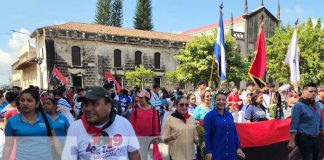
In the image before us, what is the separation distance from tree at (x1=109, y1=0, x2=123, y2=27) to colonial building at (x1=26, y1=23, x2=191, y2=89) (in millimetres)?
16178

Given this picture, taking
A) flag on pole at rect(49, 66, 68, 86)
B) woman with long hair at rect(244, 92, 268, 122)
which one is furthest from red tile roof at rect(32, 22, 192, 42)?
woman with long hair at rect(244, 92, 268, 122)

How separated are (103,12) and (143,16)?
622 cm

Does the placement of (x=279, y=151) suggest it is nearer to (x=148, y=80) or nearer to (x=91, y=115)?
(x=91, y=115)

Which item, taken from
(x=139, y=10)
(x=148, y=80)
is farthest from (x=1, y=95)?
(x=139, y=10)

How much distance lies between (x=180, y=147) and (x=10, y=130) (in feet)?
7.45

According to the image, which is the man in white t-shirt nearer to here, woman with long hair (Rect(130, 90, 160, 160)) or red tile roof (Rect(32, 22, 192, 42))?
woman with long hair (Rect(130, 90, 160, 160))

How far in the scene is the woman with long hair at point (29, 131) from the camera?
12.0ft

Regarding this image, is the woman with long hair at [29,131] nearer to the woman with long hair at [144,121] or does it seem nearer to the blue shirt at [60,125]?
the blue shirt at [60,125]

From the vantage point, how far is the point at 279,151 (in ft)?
21.4

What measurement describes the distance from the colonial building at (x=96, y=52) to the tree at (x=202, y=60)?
12.8 feet

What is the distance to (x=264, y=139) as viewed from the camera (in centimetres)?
637

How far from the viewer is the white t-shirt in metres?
2.39

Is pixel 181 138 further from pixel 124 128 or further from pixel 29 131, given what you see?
pixel 124 128

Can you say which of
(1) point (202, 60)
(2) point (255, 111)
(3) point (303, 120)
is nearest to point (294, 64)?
(2) point (255, 111)
